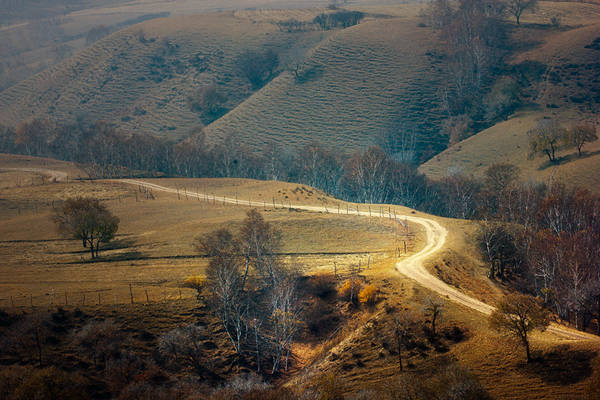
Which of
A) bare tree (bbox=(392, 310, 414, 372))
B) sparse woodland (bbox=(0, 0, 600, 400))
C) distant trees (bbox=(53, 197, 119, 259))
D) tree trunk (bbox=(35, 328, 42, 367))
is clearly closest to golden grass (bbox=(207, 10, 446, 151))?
sparse woodland (bbox=(0, 0, 600, 400))

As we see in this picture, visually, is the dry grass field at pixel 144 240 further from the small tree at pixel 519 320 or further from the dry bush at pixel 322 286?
the small tree at pixel 519 320

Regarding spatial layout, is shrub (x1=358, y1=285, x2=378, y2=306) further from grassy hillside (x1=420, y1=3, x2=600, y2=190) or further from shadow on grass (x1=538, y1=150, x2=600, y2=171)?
shadow on grass (x1=538, y1=150, x2=600, y2=171)

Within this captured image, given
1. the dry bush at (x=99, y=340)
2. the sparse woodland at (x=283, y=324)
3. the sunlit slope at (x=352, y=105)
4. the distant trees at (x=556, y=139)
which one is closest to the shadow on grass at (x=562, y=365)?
the sparse woodland at (x=283, y=324)

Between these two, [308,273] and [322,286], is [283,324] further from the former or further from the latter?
[308,273]

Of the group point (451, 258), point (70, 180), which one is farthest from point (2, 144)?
point (451, 258)

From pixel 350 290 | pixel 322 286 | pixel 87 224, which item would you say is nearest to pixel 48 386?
pixel 322 286

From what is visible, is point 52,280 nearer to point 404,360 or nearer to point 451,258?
point 404,360
